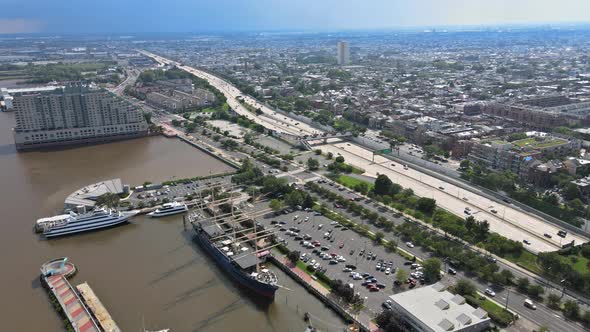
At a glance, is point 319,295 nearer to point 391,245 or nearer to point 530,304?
point 391,245

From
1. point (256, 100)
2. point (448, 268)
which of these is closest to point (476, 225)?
point (448, 268)

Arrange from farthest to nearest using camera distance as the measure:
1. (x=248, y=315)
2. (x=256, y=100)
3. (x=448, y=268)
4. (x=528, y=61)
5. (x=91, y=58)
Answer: (x=91, y=58)
(x=528, y=61)
(x=256, y=100)
(x=448, y=268)
(x=248, y=315)

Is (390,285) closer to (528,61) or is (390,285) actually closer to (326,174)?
(326,174)

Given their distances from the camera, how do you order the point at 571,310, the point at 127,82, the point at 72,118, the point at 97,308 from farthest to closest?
the point at 127,82, the point at 72,118, the point at 97,308, the point at 571,310

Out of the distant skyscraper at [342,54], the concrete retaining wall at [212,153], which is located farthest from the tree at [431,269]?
the distant skyscraper at [342,54]

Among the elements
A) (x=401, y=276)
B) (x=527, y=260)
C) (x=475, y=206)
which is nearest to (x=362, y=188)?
(x=475, y=206)

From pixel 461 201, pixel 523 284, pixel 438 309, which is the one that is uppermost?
pixel 438 309
